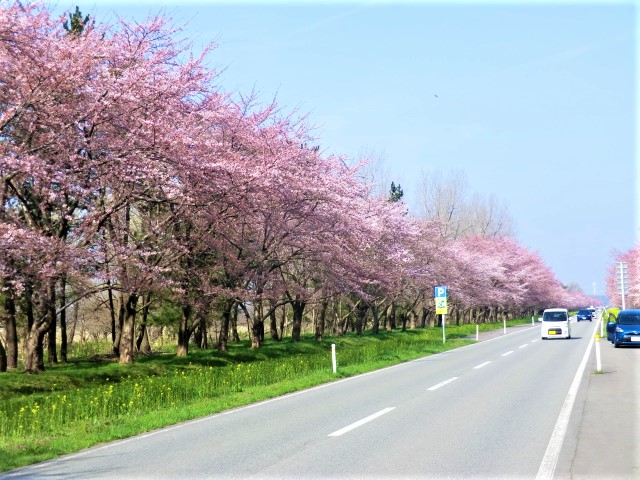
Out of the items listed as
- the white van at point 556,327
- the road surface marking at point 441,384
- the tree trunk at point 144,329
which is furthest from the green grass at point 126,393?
the white van at point 556,327

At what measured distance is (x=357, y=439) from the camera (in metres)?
9.32

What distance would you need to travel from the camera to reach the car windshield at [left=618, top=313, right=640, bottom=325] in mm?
30938

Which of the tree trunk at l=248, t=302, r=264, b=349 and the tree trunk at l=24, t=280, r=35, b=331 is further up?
the tree trunk at l=24, t=280, r=35, b=331

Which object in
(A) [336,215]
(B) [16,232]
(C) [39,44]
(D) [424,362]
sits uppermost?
(C) [39,44]

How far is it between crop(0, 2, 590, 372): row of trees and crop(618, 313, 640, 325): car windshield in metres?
12.8

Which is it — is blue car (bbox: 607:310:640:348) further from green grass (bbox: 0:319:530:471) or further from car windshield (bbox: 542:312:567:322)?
green grass (bbox: 0:319:530:471)

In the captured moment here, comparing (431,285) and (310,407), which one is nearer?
(310,407)

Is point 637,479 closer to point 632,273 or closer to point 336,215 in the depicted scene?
point 336,215

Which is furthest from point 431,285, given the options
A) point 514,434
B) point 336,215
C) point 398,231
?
point 514,434

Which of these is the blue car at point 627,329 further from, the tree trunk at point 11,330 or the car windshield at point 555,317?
the tree trunk at point 11,330

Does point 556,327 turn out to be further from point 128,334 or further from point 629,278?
point 629,278

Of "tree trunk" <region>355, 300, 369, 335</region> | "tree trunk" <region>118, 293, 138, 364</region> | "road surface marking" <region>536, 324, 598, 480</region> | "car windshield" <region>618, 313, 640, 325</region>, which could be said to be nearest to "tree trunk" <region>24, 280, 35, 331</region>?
"tree trunk" <region>118, 293, 138, 364</region>

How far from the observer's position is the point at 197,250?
27859 mm

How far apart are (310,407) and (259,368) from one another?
7.44 meters
